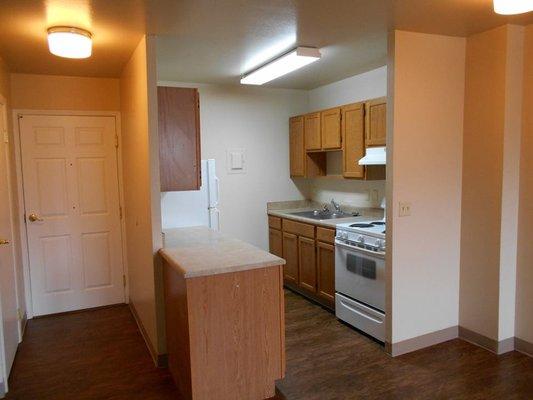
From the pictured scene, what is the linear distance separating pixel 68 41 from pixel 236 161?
268cm

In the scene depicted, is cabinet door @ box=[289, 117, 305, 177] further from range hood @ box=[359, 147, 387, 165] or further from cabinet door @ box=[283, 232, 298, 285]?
range hood @ box=[359, 147, 387, 165]

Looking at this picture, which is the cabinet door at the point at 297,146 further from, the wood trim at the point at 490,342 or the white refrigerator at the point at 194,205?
the wood trim at the point at 490,342

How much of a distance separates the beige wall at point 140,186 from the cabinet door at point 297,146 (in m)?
2.05

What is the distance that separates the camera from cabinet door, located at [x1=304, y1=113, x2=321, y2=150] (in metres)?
4.75

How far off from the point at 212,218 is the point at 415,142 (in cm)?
220

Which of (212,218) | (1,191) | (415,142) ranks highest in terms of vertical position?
(415,142)

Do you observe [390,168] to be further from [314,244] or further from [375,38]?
[314,244]

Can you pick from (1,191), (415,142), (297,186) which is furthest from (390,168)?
(1,191)

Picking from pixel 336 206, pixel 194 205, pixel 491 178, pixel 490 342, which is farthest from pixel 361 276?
pixel 194 205

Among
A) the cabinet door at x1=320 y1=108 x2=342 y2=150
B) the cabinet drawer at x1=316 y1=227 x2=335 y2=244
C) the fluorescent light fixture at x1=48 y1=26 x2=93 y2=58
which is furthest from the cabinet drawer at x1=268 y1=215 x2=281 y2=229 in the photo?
the fluorescent light fixture at x1=48 y1=26 x2=93 y2=58

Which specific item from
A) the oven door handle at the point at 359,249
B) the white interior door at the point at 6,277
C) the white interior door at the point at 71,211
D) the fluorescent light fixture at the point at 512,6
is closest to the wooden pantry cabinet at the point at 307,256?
the oven door handle at the point at 359,249

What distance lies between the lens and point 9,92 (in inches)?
153

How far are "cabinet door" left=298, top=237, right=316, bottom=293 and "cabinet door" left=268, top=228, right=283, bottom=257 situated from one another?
17.7 inches

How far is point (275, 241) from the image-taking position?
5.11m
